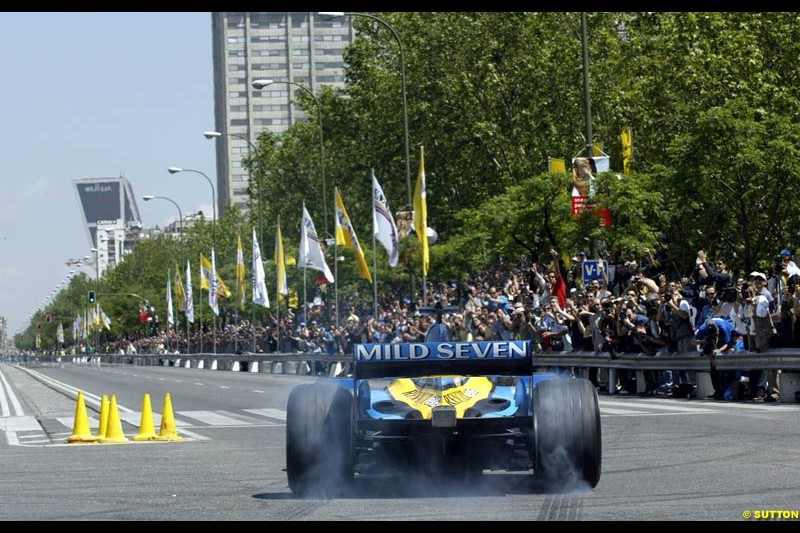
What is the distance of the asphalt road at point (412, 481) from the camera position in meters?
11.8

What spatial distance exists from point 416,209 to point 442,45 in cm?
2459

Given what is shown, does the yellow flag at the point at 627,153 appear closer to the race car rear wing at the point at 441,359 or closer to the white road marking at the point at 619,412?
the white road marking at the point at 619,412

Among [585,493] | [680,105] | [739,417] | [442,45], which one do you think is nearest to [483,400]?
[585,493]

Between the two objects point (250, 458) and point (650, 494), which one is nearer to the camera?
point (650, 494)

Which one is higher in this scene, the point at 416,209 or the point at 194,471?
the point at 416,209

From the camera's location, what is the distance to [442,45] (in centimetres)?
6650

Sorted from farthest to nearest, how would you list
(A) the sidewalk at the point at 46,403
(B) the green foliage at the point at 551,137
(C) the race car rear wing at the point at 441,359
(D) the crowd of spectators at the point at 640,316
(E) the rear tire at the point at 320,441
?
1. (B) the green foliage at the point at 551,137
2. (A) the sidewalk at the point at 46,403
3. (D) the crowd of spectators at the point at 640,316
4. (C) the race car rear wing at the point at 441,359
5. (E) the rear tire at the point at 320,441

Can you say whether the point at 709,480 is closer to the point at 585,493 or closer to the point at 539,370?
the point at 585,493

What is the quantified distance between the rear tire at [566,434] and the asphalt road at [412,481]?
0.17 m

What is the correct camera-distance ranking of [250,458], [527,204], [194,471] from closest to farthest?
[194,471] → [250,458] → [527,204]

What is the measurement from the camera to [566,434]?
12.6 metres

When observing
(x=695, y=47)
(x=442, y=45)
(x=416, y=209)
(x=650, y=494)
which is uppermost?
(x=442, y=45)

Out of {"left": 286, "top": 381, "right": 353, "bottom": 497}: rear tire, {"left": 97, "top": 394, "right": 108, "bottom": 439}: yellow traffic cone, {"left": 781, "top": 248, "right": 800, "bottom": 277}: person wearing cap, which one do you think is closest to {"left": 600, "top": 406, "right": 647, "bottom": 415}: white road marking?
{"left": 781, "top": 248, "right": 800, "bottom": 277}: person wearing cap

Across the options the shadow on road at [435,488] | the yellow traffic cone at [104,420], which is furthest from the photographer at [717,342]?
the shadow on road at [435,488]
